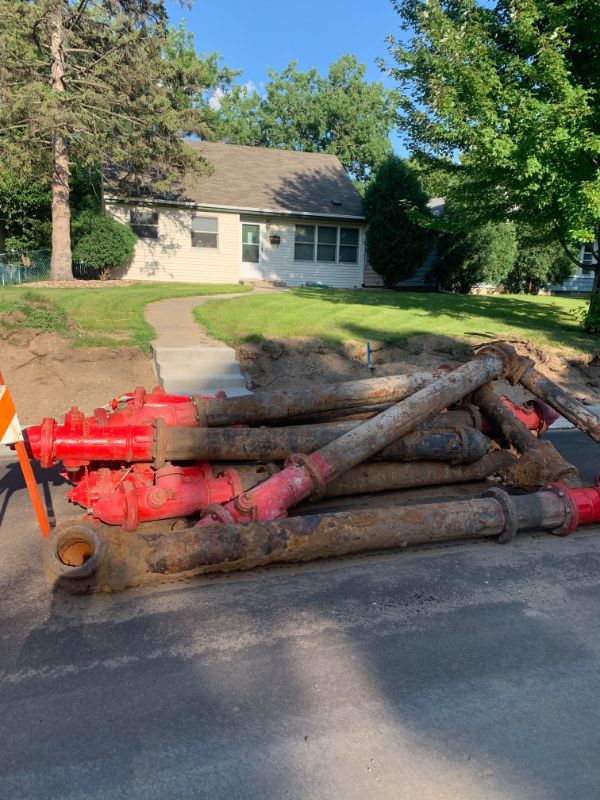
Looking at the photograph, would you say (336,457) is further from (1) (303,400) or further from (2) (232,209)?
(2) (232,209)

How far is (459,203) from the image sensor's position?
1285 centimetres

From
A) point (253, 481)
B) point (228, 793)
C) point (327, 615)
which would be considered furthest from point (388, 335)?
point (228, 793)

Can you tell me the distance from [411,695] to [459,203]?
472 inches

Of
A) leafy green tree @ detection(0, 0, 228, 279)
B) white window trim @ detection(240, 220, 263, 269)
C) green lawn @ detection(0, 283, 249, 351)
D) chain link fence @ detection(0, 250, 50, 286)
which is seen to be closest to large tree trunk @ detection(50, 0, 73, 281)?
leafy green tree @ detection(0, 0, 228, 279)

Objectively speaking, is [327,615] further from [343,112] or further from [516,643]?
[343,112]

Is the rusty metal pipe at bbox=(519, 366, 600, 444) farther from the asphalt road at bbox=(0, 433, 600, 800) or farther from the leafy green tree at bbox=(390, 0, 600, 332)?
the leafy green tree at bbox=(390, 0, 600, 332)

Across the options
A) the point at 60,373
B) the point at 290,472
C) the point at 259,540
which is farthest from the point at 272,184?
the point at 259,540

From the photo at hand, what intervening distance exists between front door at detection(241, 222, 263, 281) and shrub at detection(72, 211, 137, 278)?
493 cm

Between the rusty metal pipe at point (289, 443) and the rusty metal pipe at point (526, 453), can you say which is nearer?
the rusty metal pipe at point (289, 443)

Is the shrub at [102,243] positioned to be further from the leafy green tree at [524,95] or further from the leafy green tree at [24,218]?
the leafy green tree at [524,95]

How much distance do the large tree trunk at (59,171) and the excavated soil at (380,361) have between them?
438 inches

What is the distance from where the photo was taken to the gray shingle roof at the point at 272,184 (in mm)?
23844

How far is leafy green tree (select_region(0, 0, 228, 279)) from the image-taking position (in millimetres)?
16594

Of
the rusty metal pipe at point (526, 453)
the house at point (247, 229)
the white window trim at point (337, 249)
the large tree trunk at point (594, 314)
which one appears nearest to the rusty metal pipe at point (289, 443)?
the rusty metal pipe at point (526, 453)
